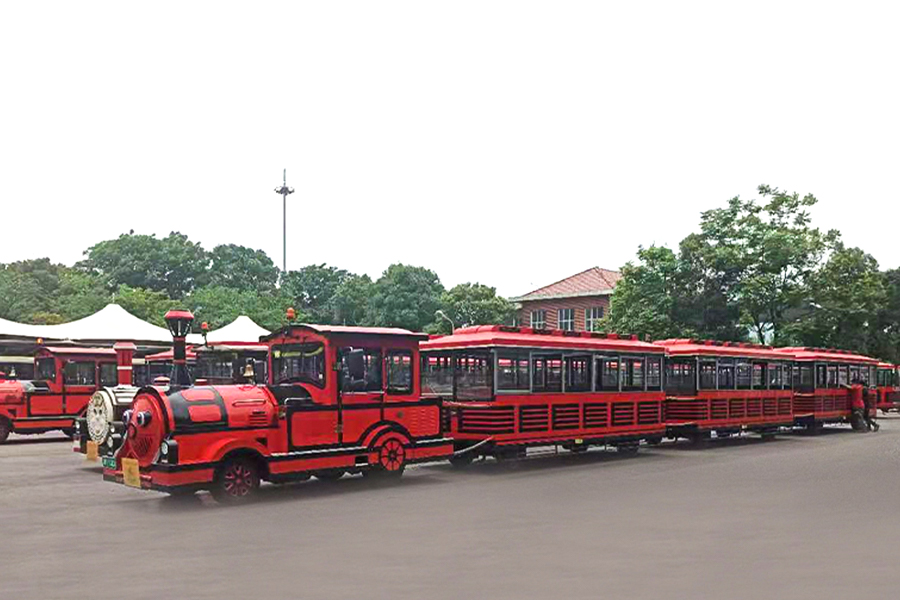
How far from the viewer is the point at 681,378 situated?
72.4 feet

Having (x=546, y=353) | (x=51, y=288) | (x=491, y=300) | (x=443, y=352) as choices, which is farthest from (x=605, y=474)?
(x=51, y=288)

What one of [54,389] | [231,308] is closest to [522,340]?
[54,389]

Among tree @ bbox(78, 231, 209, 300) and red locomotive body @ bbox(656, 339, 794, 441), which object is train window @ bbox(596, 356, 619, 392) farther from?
tree @ bbox(78, 231, 209, 300)

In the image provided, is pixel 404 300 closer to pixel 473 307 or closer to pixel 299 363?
pixel 473 307

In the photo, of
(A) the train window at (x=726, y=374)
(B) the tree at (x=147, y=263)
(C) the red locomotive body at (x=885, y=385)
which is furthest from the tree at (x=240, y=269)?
(A) the train window at (x=726, y=374)

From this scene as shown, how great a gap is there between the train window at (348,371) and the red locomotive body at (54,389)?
12213 millimetres

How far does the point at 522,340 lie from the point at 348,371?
4.49m

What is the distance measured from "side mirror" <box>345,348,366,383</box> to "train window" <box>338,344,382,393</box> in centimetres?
3

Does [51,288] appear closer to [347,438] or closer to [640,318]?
[640,318]

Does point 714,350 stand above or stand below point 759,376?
above

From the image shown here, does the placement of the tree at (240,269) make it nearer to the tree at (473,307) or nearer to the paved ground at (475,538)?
the tree at (473,307)

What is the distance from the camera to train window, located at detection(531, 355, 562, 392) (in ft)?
56.4

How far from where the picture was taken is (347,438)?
13.6 metres

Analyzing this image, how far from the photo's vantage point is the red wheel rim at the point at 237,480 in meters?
12.3
